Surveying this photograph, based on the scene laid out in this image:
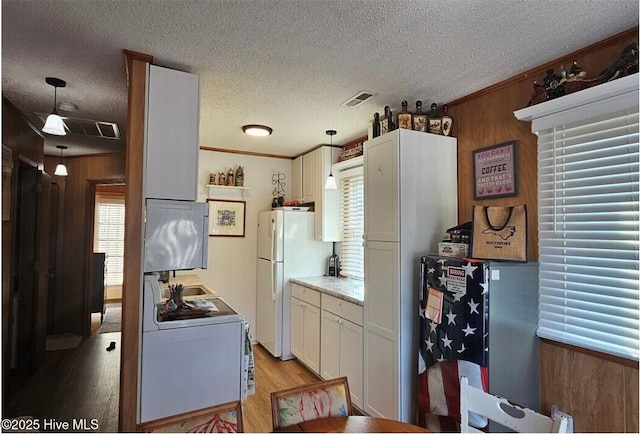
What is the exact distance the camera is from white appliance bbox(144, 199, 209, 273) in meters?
2.04

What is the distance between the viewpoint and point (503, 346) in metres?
2.00

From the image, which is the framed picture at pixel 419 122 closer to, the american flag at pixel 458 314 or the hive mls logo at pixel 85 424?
the american flag at pixel 458 314

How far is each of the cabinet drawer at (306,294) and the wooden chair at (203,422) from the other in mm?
2232

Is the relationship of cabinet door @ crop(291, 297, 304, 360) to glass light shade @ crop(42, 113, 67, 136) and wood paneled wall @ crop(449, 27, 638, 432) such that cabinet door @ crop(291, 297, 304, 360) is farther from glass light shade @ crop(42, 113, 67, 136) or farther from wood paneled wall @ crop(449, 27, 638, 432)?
glass light shade @ crop(42, 113, 67, 136)

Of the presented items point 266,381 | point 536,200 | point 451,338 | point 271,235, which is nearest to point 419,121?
point 536,200

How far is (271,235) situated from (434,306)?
2288 mm

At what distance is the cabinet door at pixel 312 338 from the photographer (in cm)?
353

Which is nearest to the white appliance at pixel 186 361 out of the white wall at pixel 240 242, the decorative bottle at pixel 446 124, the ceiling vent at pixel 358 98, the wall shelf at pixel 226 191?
the ceiling vent at pixel 358 98

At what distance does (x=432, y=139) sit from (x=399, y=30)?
3.32 ft

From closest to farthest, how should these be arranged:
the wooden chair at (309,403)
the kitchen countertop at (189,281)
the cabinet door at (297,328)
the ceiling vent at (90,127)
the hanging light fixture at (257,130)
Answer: the wooden chair at (309,403) → the ceiling vent at (90,127) → the hanging light fixture at (257,130) → the kitchen countertop at (189,281) → the cabinet door at (297,328)

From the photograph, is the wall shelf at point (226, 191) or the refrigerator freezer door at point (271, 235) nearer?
the refrigerator freezer door at point (271, 235)

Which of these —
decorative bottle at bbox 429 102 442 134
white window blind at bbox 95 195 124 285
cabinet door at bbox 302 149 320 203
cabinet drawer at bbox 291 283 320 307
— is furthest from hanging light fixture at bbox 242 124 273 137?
white window blind at bbox 95 195 124 285

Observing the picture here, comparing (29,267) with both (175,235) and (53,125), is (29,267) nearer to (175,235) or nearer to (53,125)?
(53,125)

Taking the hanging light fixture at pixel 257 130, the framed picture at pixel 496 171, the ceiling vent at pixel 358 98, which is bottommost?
the framed picture at pixel 496 171
